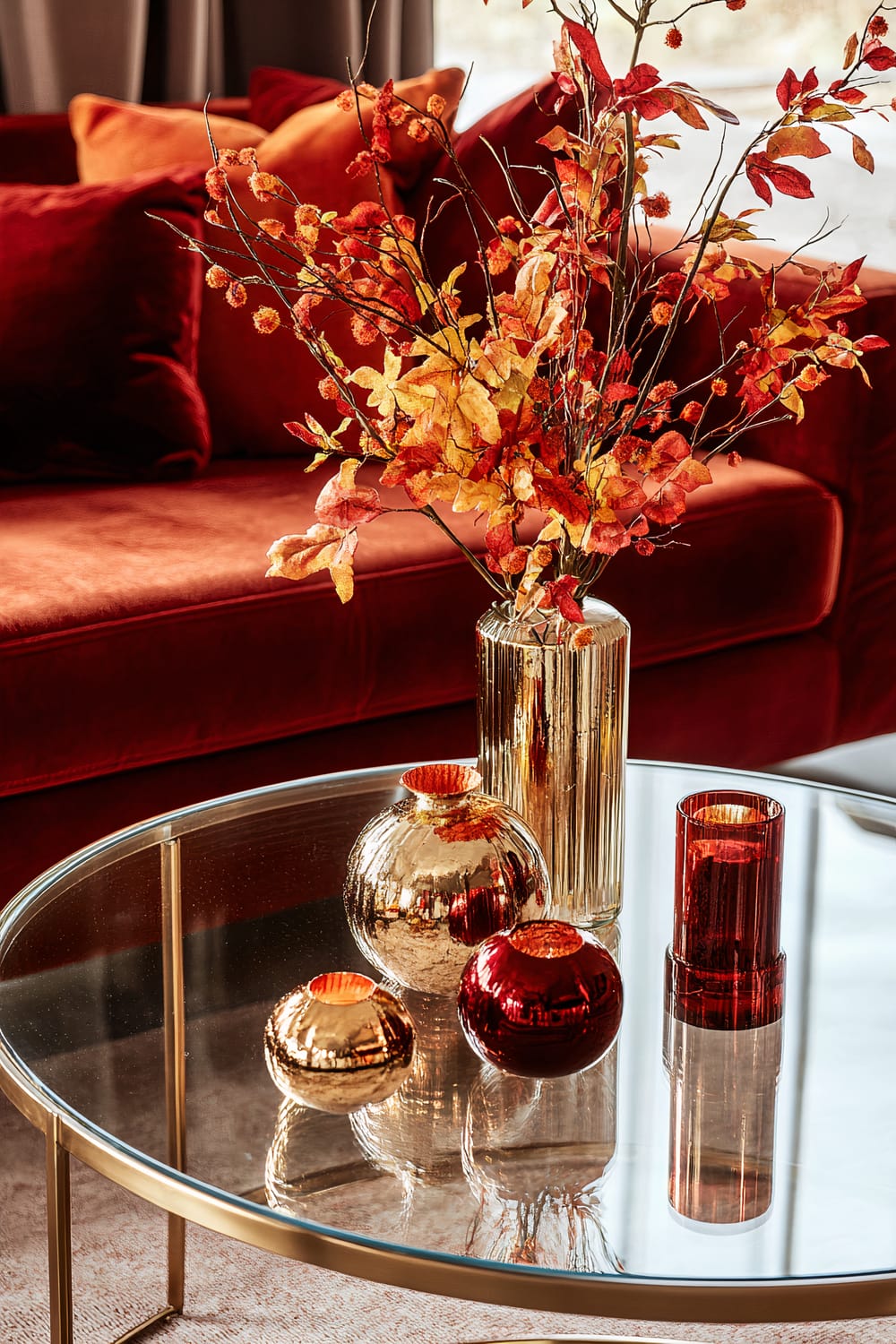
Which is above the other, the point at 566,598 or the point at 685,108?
the point at 685,108

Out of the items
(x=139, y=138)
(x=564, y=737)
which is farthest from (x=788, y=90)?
(x=139, y=138)

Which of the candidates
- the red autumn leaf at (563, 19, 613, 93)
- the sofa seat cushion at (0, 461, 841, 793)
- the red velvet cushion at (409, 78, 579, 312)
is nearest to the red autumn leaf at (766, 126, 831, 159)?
the red autumn leaf at (563, 19, 613, 93)

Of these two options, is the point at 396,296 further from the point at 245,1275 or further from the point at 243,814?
the point at 245,1275

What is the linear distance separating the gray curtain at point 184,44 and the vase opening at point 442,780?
177cm

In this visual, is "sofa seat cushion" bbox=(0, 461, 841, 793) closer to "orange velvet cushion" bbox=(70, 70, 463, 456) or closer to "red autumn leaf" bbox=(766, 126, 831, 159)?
"orange velvet cushion" bbox=(70, 70, 463, 456)

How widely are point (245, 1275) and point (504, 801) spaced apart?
545 millimetres

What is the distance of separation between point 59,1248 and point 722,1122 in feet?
1.62

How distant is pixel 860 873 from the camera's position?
1.15 m

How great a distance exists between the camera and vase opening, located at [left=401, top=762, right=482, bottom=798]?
978 mm

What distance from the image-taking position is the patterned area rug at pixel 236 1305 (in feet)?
4.00

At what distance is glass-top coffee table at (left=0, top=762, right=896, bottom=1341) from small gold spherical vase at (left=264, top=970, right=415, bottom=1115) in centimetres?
2

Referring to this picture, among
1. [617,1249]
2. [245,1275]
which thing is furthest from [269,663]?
[617,1249]

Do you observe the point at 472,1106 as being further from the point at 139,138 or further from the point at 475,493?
the point at 139,138

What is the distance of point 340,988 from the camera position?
0.85m
